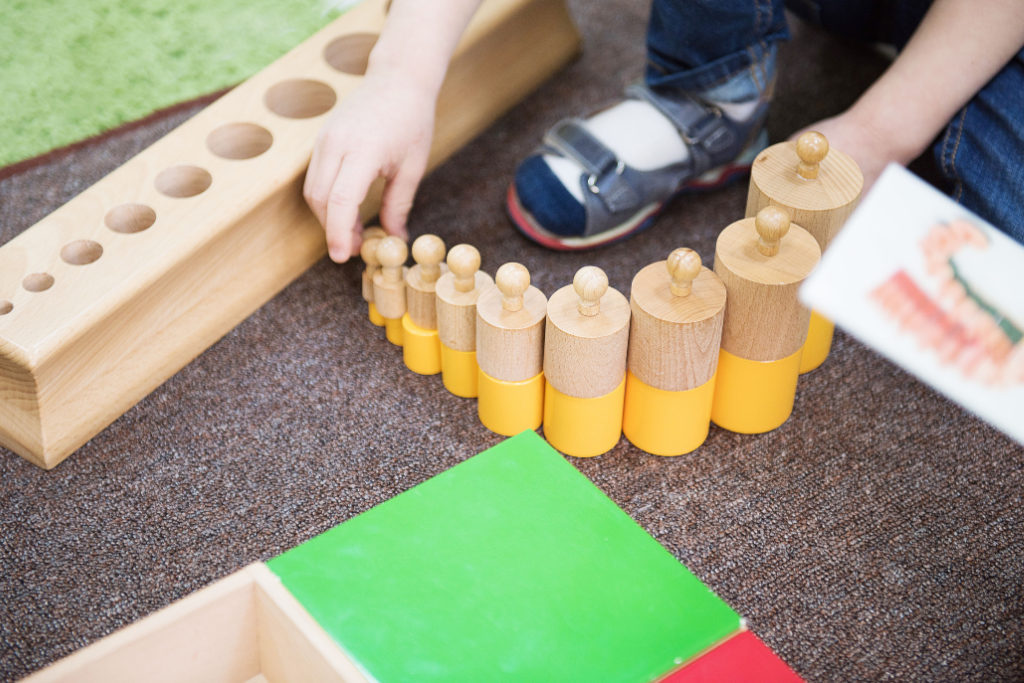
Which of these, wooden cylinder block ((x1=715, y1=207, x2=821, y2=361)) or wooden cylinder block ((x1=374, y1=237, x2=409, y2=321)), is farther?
wooden cylinder block ((x1=374, y1=237, x2=409, y2=321))

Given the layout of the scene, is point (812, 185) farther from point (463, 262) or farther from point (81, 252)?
point (81, 252)

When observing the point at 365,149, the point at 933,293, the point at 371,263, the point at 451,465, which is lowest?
the point at 451,465

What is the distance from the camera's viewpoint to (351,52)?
1.12 m

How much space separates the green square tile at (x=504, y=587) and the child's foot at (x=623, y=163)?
1.31ft

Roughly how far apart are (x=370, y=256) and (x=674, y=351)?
0.33 meters

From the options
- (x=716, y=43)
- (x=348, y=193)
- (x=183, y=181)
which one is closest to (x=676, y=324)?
(x=348, y=193)

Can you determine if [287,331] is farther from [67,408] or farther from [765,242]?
[765,242]

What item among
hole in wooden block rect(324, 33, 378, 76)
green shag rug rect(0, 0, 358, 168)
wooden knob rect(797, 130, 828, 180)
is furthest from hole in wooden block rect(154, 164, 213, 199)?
wooden knob rect(797, 130, 828, 180)

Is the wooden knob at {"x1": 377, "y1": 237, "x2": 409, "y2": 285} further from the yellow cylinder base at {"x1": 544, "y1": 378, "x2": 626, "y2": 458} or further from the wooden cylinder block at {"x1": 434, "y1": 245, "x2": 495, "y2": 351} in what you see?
the yellow cylinder base at {"x1": 544, "y1": 378, "x2": 626, "y2": 458}

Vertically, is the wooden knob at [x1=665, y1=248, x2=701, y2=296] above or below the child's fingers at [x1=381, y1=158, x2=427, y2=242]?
above

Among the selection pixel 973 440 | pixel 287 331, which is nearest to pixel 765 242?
pixel 973 440

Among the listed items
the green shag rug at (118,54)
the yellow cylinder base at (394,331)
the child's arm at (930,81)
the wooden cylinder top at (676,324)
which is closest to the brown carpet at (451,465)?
the yellow cylinder base at (394,331)

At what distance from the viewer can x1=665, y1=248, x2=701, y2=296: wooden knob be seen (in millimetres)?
739

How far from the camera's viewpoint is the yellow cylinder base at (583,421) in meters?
0.81
